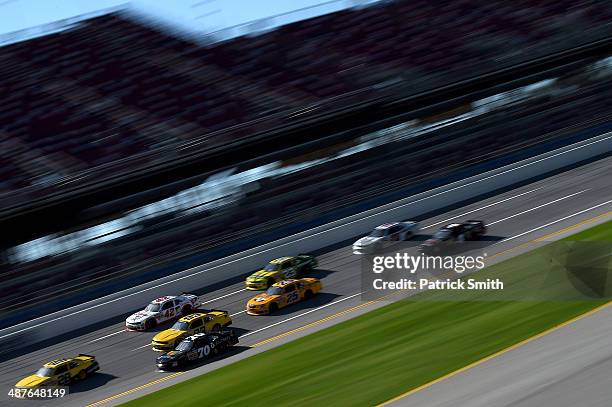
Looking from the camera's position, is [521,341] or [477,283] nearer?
[521,341]

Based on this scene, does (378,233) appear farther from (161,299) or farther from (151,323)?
(151,323)

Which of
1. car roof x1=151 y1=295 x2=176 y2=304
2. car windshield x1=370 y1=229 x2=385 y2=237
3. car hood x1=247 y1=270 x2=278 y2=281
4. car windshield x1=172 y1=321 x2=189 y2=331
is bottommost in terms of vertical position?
car windshield x1=172 y1=321 x2=189 y2=331

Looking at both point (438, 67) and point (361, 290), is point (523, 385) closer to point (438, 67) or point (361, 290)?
point (361, 290)

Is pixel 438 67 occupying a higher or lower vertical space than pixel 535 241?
higher

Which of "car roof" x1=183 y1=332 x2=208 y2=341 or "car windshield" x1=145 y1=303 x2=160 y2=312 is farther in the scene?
"car windshield" x1=145 y1=303 x2=160 y2=312

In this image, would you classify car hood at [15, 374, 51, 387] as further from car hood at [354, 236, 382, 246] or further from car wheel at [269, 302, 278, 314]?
car hood at [354, 236, 382, 246]

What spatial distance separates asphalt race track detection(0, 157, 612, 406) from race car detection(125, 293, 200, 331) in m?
0.31

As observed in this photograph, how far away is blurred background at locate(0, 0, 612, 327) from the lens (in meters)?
26.8

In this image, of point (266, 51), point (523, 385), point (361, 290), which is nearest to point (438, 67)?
point (266, 51)

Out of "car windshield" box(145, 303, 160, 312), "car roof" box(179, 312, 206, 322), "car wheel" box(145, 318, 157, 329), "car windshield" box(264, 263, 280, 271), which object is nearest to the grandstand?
"car windshield" box(145, 303, 160, 312)

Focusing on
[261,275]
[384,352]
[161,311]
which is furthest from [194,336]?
[384,352]

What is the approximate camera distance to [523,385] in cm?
1234

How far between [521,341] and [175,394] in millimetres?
7158

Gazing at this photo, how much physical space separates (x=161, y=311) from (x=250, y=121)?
1039cm
